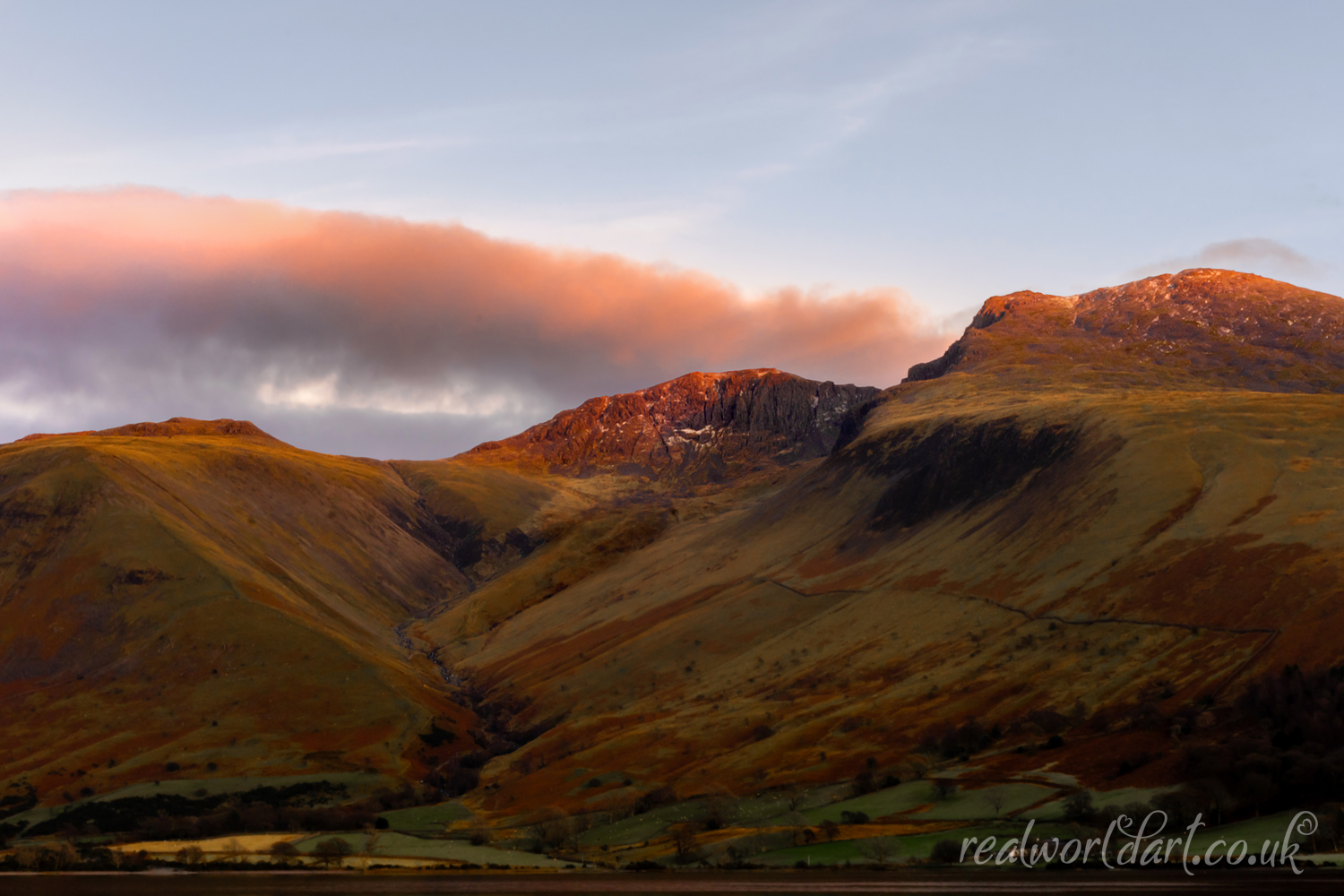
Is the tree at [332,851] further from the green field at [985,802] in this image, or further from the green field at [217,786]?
the green field at [985,802]

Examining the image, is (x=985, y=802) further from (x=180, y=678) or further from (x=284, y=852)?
(x=180, y=678)

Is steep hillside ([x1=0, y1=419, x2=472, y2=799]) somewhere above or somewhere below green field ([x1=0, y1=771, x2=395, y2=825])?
above

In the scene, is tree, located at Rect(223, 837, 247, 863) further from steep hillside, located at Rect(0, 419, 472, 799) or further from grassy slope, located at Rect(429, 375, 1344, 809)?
steep hillside, located at Rect(0, 419, 472, 799)

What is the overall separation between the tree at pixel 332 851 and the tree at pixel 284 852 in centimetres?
195

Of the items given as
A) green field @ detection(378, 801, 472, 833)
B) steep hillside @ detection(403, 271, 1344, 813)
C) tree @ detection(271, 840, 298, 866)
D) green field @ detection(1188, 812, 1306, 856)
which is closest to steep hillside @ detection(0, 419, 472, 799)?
green field @ detection(378, 801, 472, 833)

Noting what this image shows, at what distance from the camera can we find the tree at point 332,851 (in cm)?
10175

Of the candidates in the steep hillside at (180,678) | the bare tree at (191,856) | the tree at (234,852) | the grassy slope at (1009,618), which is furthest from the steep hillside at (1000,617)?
the bare tree at (191,856)

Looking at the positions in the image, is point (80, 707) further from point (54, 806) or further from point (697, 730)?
point (697, 730)

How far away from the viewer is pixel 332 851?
103562mm

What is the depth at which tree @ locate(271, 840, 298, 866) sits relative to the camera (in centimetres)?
10255

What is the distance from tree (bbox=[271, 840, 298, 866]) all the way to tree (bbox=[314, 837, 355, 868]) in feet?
6.41

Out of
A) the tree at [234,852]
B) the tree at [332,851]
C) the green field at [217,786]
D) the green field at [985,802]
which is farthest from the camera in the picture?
the green field at [217,786]

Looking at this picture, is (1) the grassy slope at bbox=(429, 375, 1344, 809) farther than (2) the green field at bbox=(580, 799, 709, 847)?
Yes

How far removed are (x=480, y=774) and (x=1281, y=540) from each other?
9377cm
